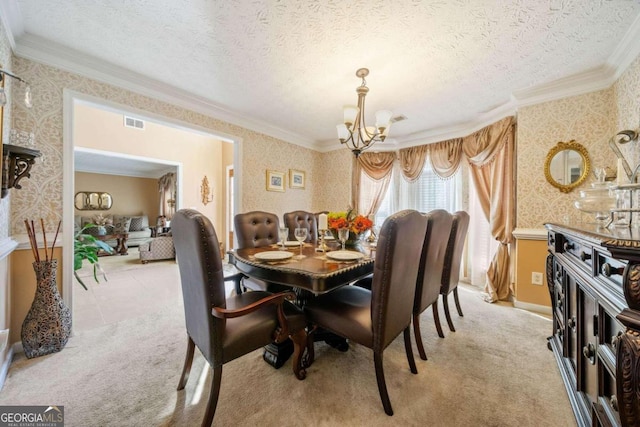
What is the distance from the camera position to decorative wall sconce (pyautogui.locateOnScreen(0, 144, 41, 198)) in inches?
56.5

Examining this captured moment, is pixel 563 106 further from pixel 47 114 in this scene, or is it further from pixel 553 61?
pixel 47 114

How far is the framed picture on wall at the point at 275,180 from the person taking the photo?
3623mm

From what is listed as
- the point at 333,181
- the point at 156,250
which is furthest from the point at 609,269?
the point at 156,250

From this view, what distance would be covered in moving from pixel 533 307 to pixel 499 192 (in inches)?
51.7

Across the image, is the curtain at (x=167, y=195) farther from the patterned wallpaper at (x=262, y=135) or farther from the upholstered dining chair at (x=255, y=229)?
the upholstered dining chair at (x=255, y=229)

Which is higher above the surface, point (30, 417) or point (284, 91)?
point (284, 91)

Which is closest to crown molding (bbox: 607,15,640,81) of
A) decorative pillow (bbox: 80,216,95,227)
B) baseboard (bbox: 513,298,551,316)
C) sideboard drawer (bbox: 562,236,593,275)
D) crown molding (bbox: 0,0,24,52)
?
sideboard drawer (bbox: 562,236,593,275)

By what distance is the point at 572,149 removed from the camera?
2279mm

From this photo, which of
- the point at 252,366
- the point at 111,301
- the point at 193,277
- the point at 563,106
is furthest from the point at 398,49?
the point at 111,301

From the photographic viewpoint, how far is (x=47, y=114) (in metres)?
1.86

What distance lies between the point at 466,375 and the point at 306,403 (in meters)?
1.06

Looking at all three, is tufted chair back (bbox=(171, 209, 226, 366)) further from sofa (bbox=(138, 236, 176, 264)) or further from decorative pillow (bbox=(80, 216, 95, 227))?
decorative pillow (bbox=(80, 216, 95, 227))

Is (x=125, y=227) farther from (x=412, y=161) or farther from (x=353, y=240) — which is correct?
(x=412, y=161)

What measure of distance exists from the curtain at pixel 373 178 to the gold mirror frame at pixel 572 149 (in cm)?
203
